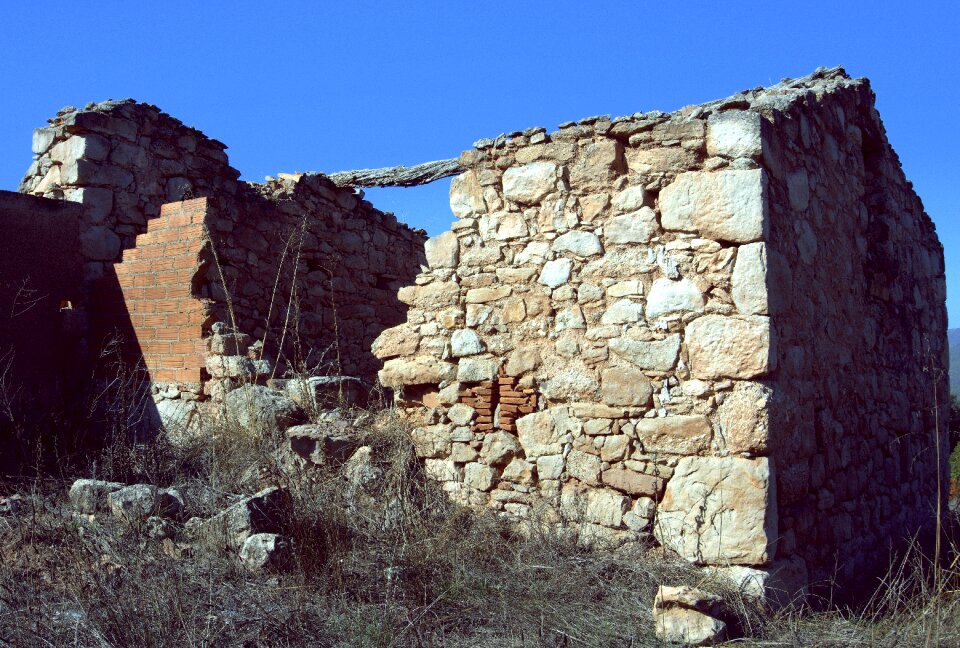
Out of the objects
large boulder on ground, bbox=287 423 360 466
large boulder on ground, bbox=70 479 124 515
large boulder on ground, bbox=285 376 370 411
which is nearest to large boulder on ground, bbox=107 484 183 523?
large boulder on ground, bbox=70 479 124 515

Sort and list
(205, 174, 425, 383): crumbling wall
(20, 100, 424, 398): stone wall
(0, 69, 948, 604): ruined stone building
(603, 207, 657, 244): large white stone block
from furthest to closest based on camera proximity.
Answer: (205, 174, 425, 383): crumbling wall, (20, 100, 424, 398): stone wall, (603, 207, 657, 244): large white stone block, (0, 69, 948, 604): ruined stone building

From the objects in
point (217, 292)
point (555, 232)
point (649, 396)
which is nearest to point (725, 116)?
point (555, 232)

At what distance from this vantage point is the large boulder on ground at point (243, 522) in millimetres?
4039

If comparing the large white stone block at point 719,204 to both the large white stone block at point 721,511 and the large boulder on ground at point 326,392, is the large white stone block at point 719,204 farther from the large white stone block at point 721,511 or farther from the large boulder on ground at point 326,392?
the large boulder on ground at point 326,392

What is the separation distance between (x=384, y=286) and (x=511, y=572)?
5.01m

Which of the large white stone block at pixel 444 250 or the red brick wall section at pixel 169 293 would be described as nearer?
the large white stone block at pixel 444 250

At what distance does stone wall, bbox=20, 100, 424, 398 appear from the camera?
21.6 feet

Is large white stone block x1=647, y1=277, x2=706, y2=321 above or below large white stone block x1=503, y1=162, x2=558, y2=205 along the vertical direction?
below

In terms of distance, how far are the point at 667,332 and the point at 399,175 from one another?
163 inches

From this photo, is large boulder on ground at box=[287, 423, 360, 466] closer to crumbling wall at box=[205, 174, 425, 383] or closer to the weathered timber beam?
crumbling wall at box=[205, 174, 425, 383]

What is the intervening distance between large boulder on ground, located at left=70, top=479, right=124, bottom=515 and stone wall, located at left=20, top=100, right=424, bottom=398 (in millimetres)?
1836

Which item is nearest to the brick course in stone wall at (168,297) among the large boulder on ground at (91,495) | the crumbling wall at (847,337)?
the large boulder on ground at (91,495)

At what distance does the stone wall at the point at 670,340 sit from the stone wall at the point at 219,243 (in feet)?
6.34

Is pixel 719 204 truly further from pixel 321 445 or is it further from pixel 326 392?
pixel 326 392
